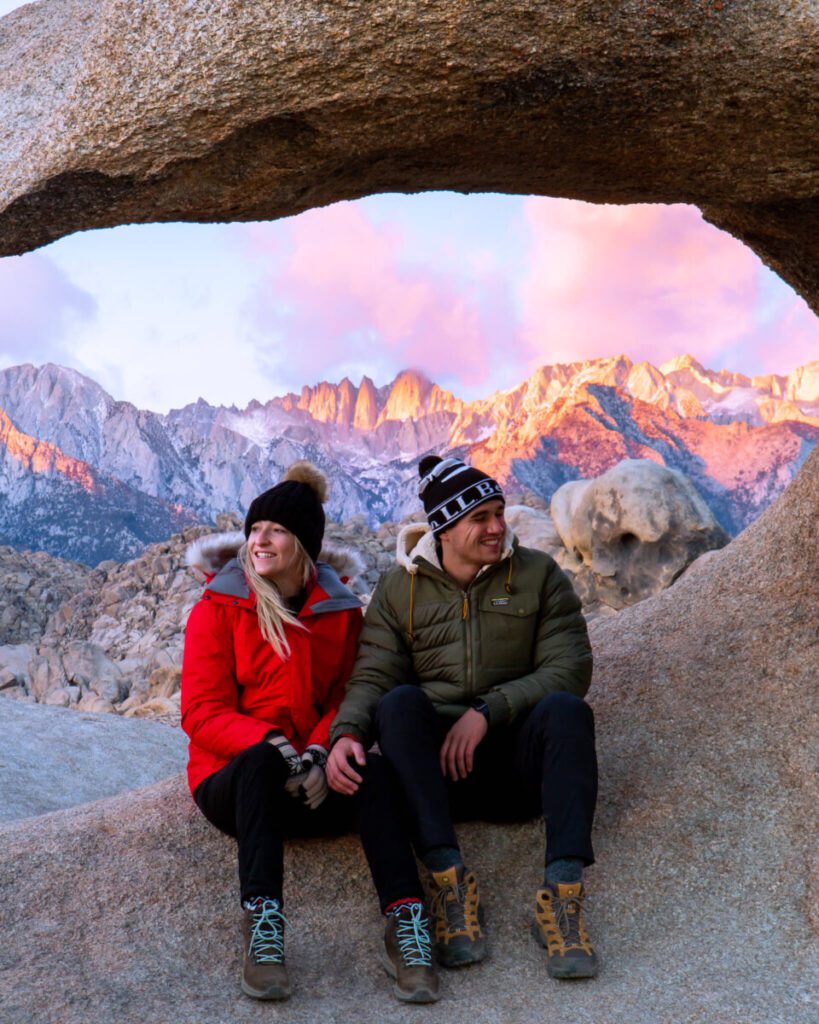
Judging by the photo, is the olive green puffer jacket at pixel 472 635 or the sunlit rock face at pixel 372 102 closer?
the sunlit rock face at pixel 372 102

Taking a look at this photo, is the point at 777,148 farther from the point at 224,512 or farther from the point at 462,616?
the point at 224,512

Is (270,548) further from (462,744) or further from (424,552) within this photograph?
(462,744)

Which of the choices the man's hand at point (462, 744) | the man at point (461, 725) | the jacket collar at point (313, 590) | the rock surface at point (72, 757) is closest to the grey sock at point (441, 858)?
the man at point (461, 725)

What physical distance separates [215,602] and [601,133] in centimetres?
263

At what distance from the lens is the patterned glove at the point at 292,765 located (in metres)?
4.17

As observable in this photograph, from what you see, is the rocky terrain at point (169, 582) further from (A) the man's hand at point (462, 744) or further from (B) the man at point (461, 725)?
(A) the man's hand at point (462, 744)

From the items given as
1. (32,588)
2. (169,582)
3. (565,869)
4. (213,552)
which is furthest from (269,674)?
(32,588)

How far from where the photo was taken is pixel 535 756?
13.9 feet

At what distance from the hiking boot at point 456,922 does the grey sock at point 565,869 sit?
Result: 36cm

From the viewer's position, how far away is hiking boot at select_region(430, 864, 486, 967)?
405 centimetres

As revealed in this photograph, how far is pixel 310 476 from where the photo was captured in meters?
4.82

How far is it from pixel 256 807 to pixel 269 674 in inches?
27.3

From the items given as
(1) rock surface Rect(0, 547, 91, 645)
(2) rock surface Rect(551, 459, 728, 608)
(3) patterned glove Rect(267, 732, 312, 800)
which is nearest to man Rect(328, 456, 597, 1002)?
(3) patterned glove Rect(267, 732, 312, 800)

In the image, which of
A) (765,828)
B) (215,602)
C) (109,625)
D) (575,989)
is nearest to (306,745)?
(215,602)
